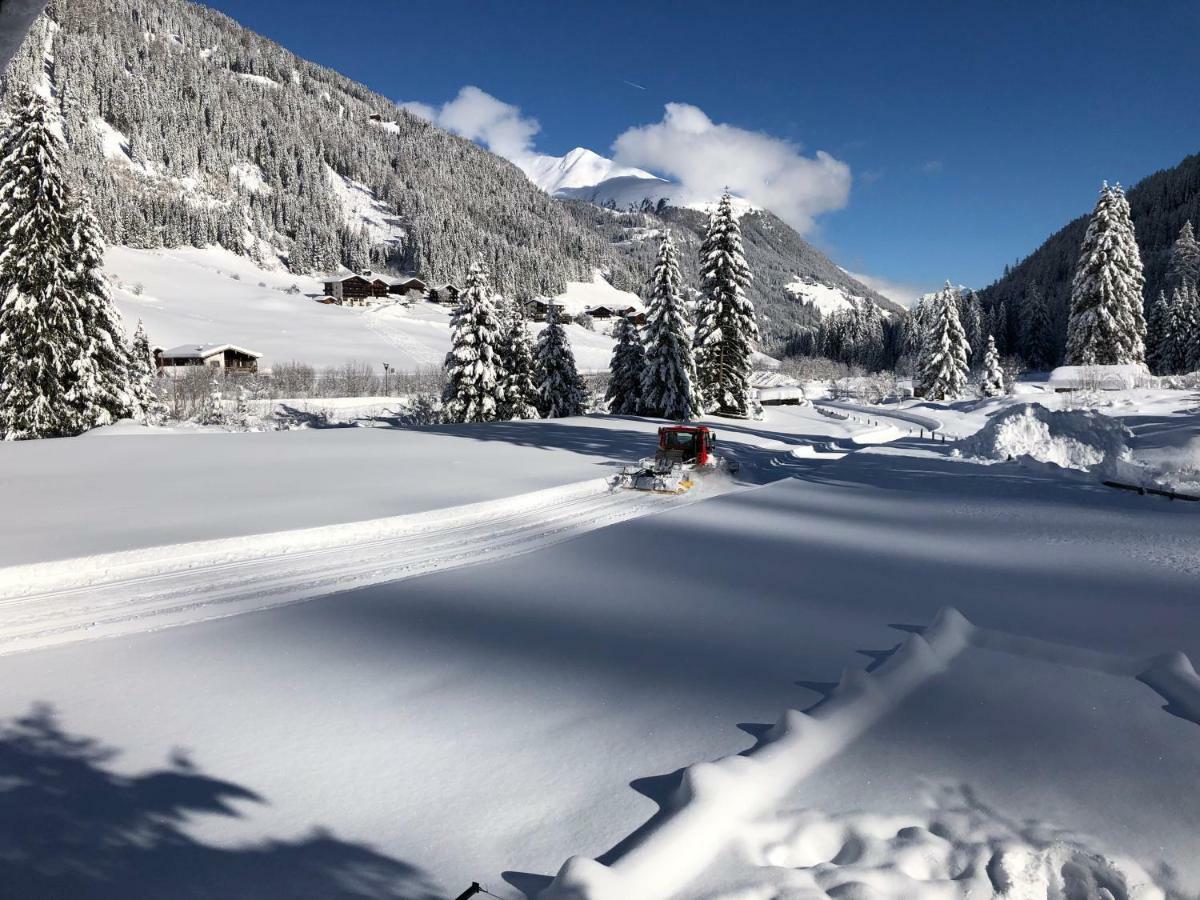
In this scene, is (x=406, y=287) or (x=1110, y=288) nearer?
(x=1110, y=288)

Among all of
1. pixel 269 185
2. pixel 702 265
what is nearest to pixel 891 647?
pixel 702 265

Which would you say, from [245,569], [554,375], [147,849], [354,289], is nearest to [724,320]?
[554,375]

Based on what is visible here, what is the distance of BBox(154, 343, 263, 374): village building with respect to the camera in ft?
198

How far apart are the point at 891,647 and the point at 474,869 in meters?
4.46

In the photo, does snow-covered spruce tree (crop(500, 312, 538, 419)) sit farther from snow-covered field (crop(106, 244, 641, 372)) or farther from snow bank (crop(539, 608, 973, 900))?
Result: snow bank (crop(539, 608, 973, 900))

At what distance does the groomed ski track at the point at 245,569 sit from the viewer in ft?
24.2

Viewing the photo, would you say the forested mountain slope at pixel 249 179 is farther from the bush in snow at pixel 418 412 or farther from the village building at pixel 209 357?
the bush in snow at pixel 418 412

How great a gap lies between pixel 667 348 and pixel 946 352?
38996 millimetres

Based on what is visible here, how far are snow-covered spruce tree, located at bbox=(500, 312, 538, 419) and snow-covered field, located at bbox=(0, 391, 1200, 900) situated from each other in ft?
94.6

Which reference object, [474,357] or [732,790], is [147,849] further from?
[474,357]

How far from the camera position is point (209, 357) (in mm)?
60312

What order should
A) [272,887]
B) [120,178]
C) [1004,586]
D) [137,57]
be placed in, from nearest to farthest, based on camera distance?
1. [272,887]
2. [1004,586]
3. [120,178]
4. [137,57]

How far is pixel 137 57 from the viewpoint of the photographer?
174 metres

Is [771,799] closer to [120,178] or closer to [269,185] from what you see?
[120,178]
